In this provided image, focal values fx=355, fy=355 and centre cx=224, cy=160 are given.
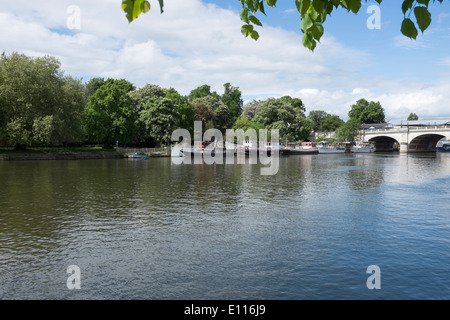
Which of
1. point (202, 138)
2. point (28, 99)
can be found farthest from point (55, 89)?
point (202, 138)

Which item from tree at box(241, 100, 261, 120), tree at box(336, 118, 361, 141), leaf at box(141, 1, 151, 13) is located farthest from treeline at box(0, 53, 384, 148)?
leaf at box(141, 1, 151, 13)

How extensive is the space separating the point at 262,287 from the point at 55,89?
70.2 m

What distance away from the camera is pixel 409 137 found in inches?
5059

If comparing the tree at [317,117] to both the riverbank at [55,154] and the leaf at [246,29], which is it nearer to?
the riverbank at [55,154]

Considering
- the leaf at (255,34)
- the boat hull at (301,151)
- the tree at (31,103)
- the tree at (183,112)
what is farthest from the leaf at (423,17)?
the boat hull at (301,151)

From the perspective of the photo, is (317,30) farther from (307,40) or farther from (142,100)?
(142,100)

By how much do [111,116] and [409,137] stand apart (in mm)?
104444

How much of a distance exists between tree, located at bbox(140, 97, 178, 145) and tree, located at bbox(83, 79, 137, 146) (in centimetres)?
363

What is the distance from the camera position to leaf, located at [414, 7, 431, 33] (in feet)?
13.0

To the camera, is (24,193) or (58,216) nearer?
(58,216)

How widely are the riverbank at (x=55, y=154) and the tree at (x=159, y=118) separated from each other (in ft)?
38.3

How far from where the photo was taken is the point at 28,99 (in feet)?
214

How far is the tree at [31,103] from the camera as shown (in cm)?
6331
